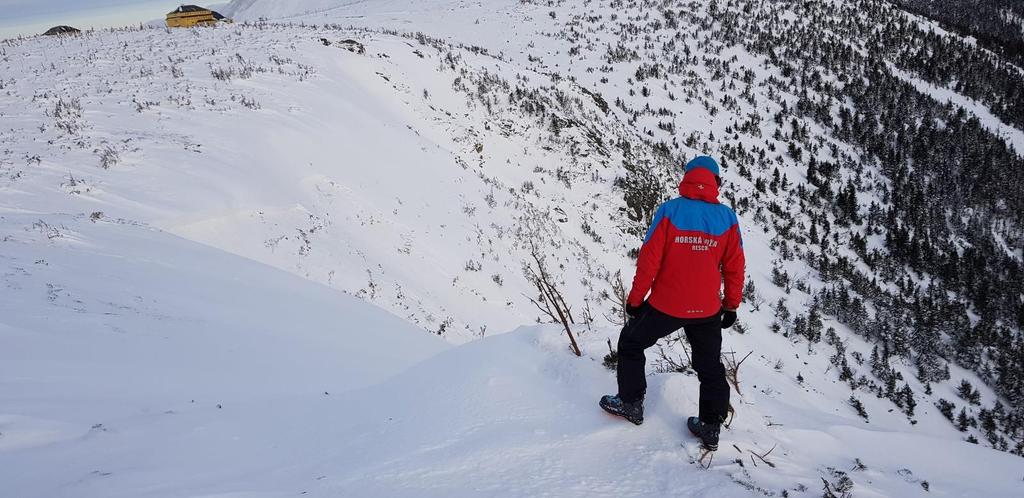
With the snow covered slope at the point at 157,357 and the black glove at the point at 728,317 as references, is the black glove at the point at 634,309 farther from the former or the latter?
the snow covered slope at the point at 157,357

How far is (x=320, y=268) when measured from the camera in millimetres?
7121

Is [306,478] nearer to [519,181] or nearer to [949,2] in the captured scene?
[519,181]

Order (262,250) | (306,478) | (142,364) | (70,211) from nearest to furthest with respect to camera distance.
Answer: (306,478) → (142,364) → (70,211) → (262,250)

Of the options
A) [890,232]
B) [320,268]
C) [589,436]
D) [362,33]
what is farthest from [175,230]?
→ [890,232]

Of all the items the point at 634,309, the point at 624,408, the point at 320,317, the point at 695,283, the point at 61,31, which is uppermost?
the point at 61,31

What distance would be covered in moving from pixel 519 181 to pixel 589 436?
440 inches

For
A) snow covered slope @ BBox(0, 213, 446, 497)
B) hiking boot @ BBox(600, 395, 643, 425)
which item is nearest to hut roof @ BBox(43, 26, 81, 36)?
snow covered slope @ BBox(0, 213, 446, 497)

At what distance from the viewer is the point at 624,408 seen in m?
3.04

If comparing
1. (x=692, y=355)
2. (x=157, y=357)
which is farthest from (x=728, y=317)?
(x=157, y=357)

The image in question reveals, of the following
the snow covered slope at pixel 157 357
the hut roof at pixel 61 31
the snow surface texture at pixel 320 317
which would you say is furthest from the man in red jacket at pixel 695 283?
the hut roof at pixel 61 31

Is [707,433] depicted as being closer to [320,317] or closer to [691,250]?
[691,250]

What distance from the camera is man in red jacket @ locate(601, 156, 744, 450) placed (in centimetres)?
281

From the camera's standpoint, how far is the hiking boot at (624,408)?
302 centimetres

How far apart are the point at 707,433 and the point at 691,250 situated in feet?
3.55
